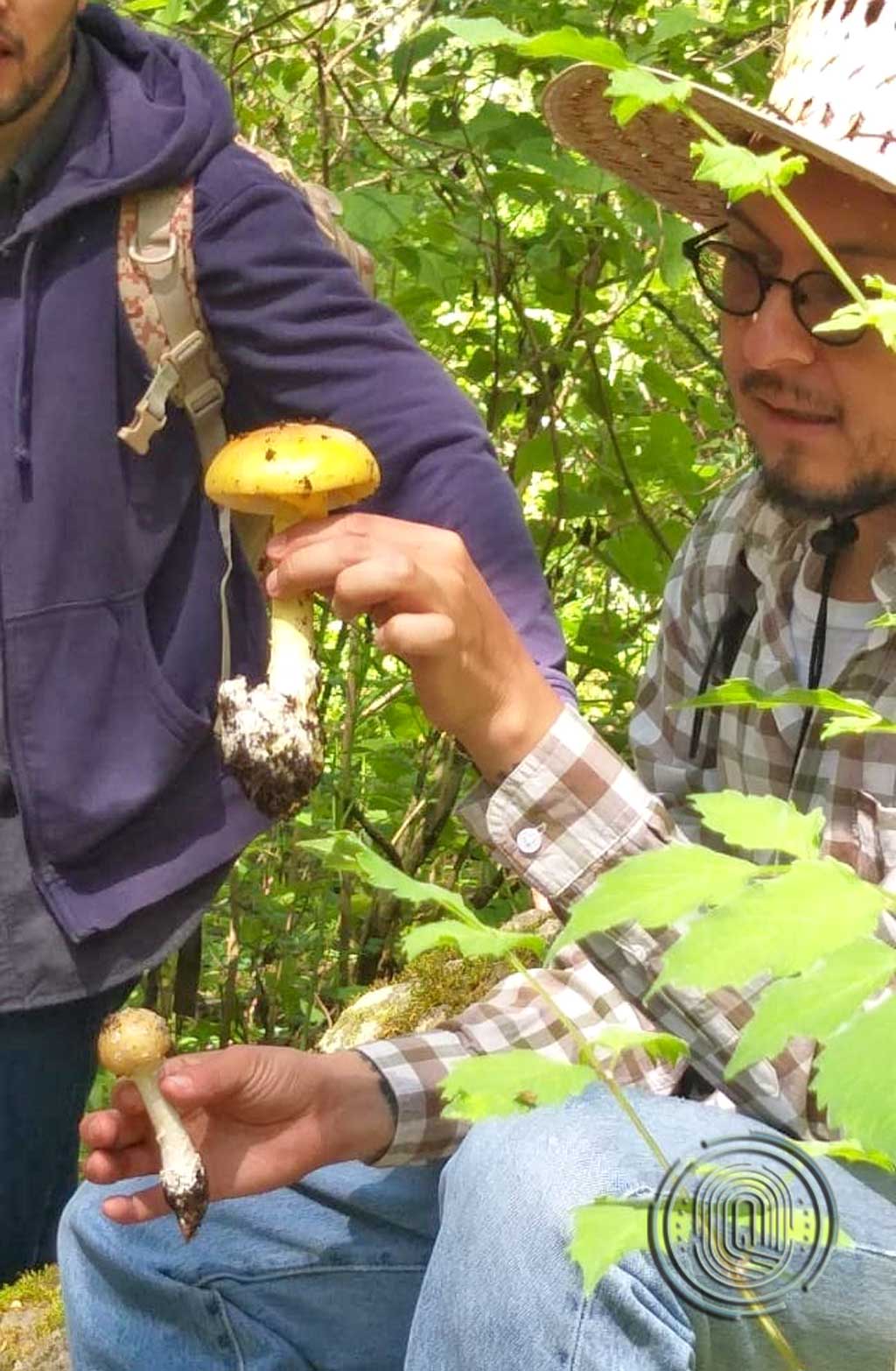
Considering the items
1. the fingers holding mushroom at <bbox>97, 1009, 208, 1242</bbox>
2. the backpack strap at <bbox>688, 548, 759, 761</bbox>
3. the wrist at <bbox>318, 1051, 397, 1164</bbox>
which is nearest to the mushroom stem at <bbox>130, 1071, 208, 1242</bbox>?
the fingers holding mushroom at <bbox>97, 1009, 208, 1242</bbox>

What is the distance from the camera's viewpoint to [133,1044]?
1.76 metres

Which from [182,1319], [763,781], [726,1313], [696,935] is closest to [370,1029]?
[182,1319]

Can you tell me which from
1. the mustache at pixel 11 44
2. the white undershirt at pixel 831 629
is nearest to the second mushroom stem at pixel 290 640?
the white undershirt at pixel 831 629

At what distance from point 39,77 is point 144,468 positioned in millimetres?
590

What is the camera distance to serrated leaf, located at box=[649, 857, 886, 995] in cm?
64

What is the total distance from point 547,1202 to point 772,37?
2619 mm

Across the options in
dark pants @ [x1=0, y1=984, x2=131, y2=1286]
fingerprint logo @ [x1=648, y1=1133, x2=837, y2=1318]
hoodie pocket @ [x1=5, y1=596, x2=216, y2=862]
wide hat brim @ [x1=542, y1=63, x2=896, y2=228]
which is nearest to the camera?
fingerprint logo @ [x1=648, y1=1133, x2=837, y2=1318]

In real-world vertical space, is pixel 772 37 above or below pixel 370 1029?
above

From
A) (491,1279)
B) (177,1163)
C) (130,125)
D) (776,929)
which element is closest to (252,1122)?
(177,1163)

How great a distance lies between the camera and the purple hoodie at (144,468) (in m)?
2.09

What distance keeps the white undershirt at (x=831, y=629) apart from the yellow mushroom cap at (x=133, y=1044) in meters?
0.95

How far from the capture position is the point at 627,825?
1.49 m

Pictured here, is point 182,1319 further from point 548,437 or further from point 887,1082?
point 548,437

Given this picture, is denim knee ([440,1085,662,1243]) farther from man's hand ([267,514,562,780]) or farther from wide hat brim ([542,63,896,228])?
wide hat brim ([542,63,896,228])
